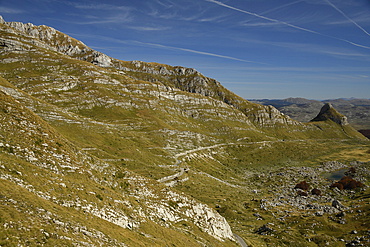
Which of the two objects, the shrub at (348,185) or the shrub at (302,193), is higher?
the shrub at (348,185)

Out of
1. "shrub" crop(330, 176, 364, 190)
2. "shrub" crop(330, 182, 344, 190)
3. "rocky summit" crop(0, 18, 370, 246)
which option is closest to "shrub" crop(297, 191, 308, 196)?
"rocky summit" crop(0, 18, 370, 246)

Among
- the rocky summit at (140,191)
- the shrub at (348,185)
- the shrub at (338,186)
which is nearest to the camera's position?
the rocky summit at (140,191)

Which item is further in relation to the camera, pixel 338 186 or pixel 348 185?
pixel 348 185

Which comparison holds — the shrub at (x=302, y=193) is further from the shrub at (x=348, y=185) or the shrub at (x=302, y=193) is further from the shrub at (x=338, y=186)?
the shrub at (x=348, y=185)

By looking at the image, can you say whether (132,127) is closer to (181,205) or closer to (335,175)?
(181,205)

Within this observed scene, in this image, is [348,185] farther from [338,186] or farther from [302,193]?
[302,193]

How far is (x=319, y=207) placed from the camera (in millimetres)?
99500

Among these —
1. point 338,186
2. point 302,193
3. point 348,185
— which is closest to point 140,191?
point 302,193

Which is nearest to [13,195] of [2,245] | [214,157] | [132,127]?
[2,245]

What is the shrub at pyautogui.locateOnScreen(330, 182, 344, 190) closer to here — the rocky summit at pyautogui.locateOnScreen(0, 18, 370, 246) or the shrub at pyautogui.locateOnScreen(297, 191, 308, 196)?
the rocky summit at pyautogui.locateOnScreen(0, 18, 370, 246)

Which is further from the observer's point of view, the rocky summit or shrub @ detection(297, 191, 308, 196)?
shrub @ detection(297, 191, 308, 196)

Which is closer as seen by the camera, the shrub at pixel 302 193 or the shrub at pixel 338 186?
the shrub at pixel 302 193

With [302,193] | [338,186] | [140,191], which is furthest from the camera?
[338,186]

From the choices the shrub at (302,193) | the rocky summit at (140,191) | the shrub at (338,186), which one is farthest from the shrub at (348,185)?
the shrub at (302,193)
